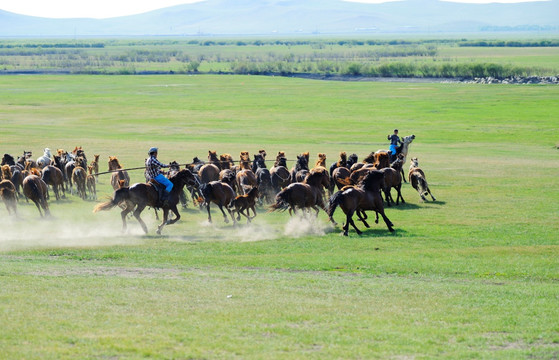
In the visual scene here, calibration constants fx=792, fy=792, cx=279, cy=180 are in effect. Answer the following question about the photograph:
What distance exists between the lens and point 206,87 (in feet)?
327

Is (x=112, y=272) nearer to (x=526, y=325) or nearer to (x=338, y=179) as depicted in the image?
(x=526, y=325)

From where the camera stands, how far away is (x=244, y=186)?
24.8m

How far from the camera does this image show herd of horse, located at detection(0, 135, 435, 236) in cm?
2169

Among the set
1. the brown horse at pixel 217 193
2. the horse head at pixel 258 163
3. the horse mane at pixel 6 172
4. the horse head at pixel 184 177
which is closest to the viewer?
the horse head at pixel 184 177

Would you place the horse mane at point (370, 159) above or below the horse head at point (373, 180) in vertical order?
below

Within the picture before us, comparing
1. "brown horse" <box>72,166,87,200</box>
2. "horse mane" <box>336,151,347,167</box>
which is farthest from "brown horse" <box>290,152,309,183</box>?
"brown horse" <box>72,166,87,200</box>

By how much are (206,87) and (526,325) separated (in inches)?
3515

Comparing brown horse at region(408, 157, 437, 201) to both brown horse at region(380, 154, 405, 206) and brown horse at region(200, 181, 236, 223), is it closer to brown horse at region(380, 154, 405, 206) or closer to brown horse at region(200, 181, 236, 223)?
brown horse at region(380, 154, 405, 206)

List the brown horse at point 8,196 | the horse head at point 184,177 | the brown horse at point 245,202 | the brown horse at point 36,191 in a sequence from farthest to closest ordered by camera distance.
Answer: the brown horse at point 36,191, the brown horse at point 8,196, the brown horse at point 245,202, the horse head at point 184,177

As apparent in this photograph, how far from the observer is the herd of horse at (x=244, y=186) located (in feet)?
71.2

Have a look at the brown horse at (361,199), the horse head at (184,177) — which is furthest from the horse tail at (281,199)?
the horse head at (184,177)

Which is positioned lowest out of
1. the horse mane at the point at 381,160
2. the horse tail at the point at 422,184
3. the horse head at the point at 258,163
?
the horse tail at the point at 422,184

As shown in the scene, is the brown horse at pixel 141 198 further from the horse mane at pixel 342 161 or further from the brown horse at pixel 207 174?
the horse mane at pixel 342 161

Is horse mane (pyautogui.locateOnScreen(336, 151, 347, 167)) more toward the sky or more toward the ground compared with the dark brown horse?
more toward the sky
